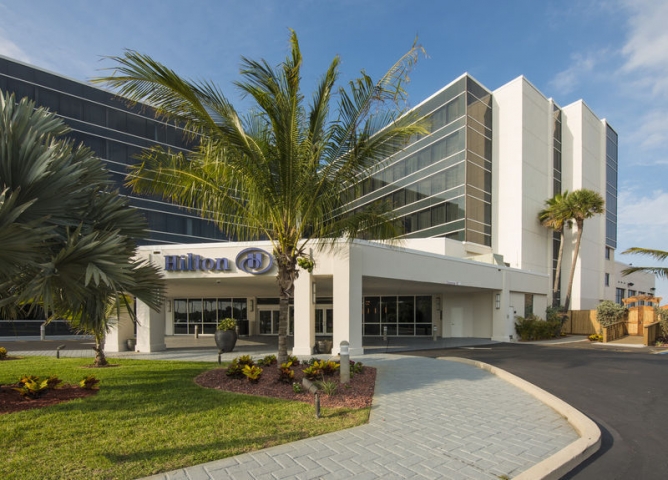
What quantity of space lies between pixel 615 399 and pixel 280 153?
29.2 feet

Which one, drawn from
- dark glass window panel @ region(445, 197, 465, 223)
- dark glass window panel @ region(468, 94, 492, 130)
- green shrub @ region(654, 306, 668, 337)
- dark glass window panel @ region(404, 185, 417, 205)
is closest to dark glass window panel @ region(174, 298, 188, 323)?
dark glass window panel @ region(404, 185, 417, 205)

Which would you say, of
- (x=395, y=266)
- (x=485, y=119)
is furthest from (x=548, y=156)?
(x=395, y=266)

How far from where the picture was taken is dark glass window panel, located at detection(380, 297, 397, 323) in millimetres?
28562

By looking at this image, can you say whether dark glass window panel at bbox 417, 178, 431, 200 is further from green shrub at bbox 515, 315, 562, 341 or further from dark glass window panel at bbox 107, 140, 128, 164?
dark glass window panel at bbox 107, 140, 128, 164

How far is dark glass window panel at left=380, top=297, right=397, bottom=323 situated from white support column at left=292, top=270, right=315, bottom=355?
13.4 m

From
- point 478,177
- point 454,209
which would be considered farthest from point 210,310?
point 478,177

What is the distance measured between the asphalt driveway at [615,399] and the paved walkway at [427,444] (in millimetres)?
601

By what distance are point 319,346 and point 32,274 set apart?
37.7ft

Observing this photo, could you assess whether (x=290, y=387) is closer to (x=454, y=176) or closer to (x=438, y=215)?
(x=438, y=215)

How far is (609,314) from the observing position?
28828 mm

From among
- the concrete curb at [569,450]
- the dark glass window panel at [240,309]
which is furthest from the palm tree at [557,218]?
the concrete curb at [569,450]

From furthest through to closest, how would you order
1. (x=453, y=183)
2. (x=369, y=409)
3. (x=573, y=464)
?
(x=453, y=183), (x=369, y=409), (x=573, y=464)

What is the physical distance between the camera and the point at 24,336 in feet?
92.1

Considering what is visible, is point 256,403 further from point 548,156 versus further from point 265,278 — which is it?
point 548,156
